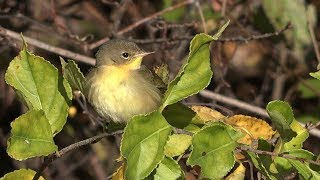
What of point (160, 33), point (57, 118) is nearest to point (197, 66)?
point (57, 118)

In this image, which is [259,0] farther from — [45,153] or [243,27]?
[45,153]

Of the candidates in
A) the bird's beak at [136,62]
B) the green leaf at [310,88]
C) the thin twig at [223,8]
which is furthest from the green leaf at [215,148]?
the green leaf at [310,88]

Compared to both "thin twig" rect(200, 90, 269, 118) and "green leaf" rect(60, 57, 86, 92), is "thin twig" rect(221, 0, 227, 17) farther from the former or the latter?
"green leaf" rect(60, 57, 86, 92)

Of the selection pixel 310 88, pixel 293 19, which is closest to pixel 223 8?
pixel 293 19

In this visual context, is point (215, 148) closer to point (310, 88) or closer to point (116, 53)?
point (116, 53)

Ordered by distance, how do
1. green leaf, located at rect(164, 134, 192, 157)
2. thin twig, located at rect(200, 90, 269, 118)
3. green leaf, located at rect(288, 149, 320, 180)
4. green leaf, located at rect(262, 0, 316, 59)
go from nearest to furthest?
green leaf, located at rect(288, 149, 320, 180) → green leaf, located at rect(164, 134, 192, 157) → thin twig, located at rect(200, 90, 269, 118) → green leaf, located at rect(262, 0, 316, 59)

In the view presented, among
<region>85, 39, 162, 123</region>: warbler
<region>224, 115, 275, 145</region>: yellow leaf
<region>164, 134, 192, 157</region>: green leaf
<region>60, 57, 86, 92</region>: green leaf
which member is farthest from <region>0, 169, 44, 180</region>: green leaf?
<region>85, 39, 162, 123</region>: warbler

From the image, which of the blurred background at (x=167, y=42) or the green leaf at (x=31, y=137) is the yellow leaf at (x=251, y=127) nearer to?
the green leaf at (x=31, y=137)
